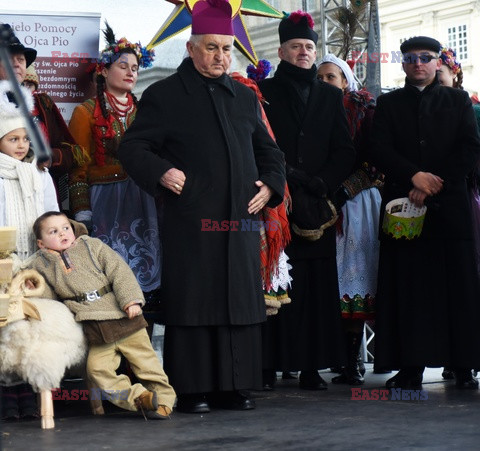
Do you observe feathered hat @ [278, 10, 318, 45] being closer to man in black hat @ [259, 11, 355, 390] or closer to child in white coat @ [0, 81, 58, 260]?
man in black hat @ [259, 11, 355, 390]

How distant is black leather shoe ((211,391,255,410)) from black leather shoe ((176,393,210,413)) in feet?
0.31

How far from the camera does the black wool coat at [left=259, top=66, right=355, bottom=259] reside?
6.04 metres

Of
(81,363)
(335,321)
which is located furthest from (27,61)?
(335,321)

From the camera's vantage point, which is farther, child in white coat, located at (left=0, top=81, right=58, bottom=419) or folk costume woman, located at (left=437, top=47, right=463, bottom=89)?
folk costume woman, located at (left=437, top=47, right=463, bottom=89)

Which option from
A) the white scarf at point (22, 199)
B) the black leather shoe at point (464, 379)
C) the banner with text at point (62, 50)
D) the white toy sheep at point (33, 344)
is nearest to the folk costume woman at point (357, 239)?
the black leather shoe at point (464, 379)

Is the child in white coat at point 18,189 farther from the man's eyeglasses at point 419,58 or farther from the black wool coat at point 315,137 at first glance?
the man's eyeglasses at point 419,58

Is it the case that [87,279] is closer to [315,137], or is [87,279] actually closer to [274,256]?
[274,256]

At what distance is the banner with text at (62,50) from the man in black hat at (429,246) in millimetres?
1832

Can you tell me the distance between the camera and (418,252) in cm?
596

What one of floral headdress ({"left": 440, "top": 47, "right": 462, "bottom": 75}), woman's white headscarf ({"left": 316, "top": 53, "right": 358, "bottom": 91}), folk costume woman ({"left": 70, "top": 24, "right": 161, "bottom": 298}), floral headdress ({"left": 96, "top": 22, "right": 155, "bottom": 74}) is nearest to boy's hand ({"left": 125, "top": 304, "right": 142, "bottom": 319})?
folk costume woman ({"left": 70, "top": 24, "right": 161, "bottom": 298})

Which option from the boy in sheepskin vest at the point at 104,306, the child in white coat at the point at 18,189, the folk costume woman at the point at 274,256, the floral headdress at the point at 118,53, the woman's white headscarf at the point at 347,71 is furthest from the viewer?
the woman's white headscarf at the point at 347,71

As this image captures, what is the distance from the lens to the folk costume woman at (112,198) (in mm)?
5820

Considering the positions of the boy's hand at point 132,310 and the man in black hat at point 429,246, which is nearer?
the boy's hand at point 132,310

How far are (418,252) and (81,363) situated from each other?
205 cm
